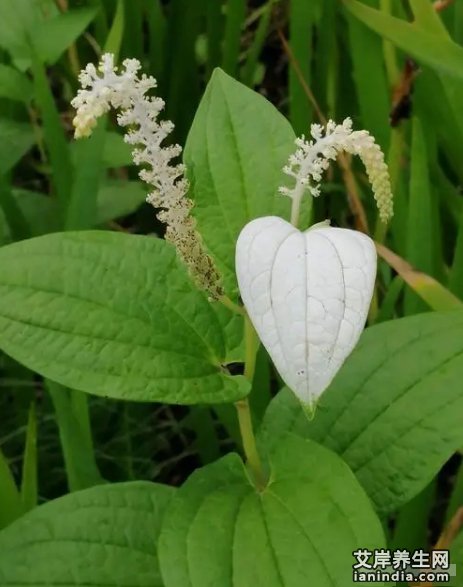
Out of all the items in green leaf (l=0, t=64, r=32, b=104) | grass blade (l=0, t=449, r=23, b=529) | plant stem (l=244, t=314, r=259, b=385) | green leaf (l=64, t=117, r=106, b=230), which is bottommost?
grass blade (l=0, t=449, r=23, b=529)

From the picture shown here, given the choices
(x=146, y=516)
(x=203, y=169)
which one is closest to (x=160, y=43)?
(x=203, y=169)

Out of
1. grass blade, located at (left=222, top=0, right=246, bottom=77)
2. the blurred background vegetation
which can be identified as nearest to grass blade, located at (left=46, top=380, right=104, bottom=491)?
the blurred background vegetation

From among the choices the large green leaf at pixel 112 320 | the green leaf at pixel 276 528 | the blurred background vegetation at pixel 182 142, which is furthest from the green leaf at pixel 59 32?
the green leaf at pixel 276 528

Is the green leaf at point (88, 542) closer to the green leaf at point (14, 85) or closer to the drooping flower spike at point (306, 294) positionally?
the drooping flower spike at point (306, 294)

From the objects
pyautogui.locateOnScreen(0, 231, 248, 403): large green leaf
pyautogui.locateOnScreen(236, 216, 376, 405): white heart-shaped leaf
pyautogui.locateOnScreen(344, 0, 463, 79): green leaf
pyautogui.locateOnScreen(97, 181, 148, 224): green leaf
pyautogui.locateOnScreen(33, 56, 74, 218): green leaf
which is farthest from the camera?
pyautogui.locateOnScreen(97, 181, 148, 224): green leaf

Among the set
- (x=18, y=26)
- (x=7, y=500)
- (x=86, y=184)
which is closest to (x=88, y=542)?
(x=7, y=500)

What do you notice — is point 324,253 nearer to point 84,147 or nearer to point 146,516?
point 146,516

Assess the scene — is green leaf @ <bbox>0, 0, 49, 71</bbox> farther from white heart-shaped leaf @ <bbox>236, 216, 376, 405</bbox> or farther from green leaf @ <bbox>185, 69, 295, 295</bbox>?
white heart-shaped leaf @ <bbox>236, 216, 376, 405</bbox>
